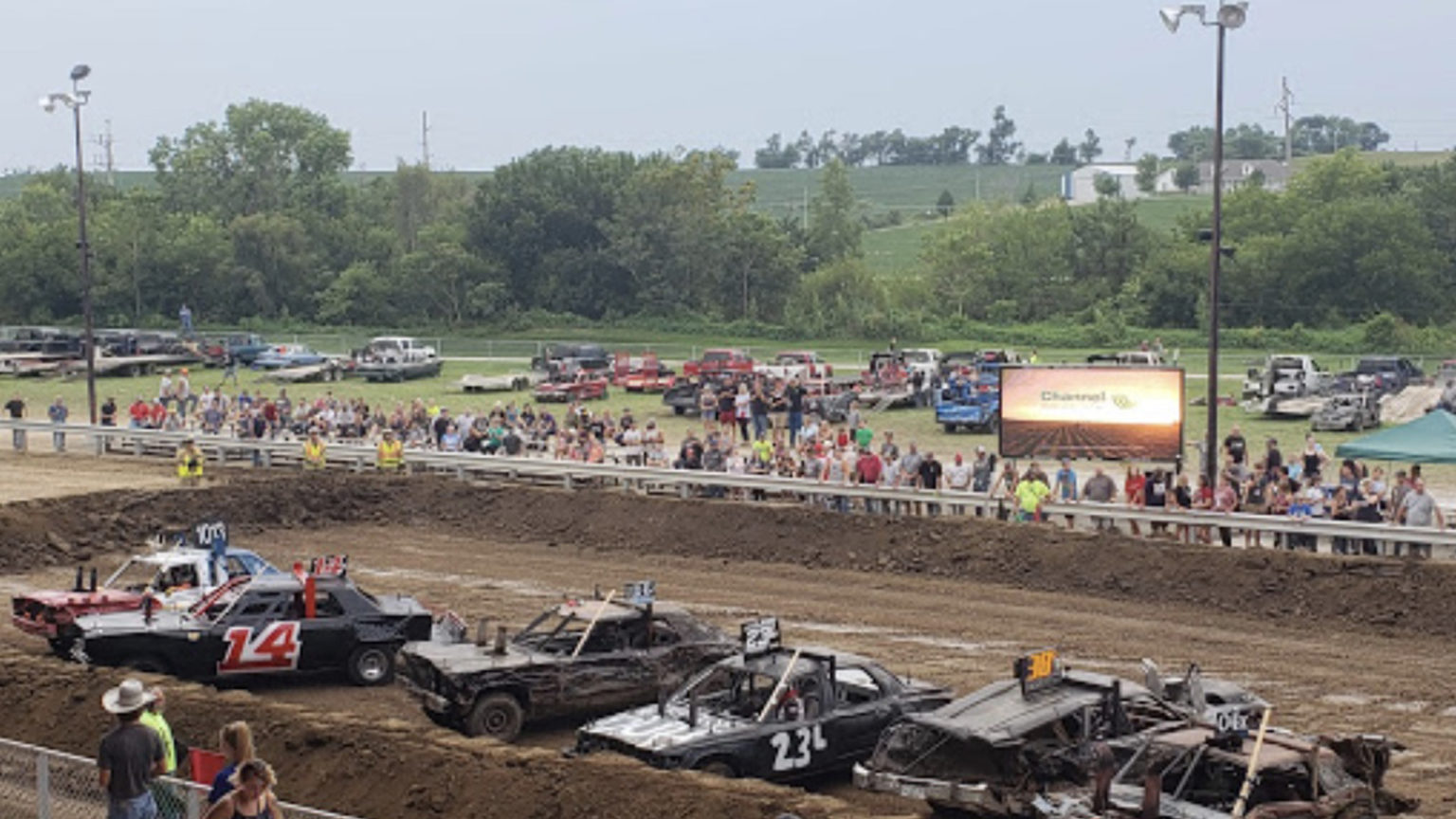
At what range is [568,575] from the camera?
92.8ft

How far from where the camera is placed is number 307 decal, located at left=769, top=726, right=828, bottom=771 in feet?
51.2

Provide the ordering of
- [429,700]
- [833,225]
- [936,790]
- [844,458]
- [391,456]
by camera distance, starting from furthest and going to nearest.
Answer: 1. [833,225]
2. [391,456]
3. [844,458]
4. [429,700]
5. [936,790]

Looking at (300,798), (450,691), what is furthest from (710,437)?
(300,798)

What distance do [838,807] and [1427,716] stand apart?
8560 mm

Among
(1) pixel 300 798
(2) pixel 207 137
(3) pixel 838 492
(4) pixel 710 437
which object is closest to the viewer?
(1) pixel 300 798

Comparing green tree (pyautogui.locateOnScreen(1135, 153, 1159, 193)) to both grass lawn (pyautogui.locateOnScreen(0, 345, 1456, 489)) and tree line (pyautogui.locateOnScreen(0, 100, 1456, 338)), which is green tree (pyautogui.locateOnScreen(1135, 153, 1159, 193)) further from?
grass lawn (pyautogui.locateOnScreen(0, 345, 1456, 489))

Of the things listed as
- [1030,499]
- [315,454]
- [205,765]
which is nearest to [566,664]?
[205,765]

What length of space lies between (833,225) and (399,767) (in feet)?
331

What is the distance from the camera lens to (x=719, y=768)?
50.3 feet

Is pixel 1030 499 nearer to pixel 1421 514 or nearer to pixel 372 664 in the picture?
pixel 1421 514

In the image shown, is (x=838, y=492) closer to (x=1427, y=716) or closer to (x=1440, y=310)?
(x=1427, y=716)

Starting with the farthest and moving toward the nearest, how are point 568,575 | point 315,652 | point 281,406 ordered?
1. point 281,406
2. point 568,575
3. point 315,652

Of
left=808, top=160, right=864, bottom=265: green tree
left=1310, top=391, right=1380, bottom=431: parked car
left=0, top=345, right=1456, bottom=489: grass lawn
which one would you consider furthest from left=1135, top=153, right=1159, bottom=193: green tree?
left=1310, top=391, right=1380, bottom=431: parked car

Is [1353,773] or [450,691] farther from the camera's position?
[450,691]
